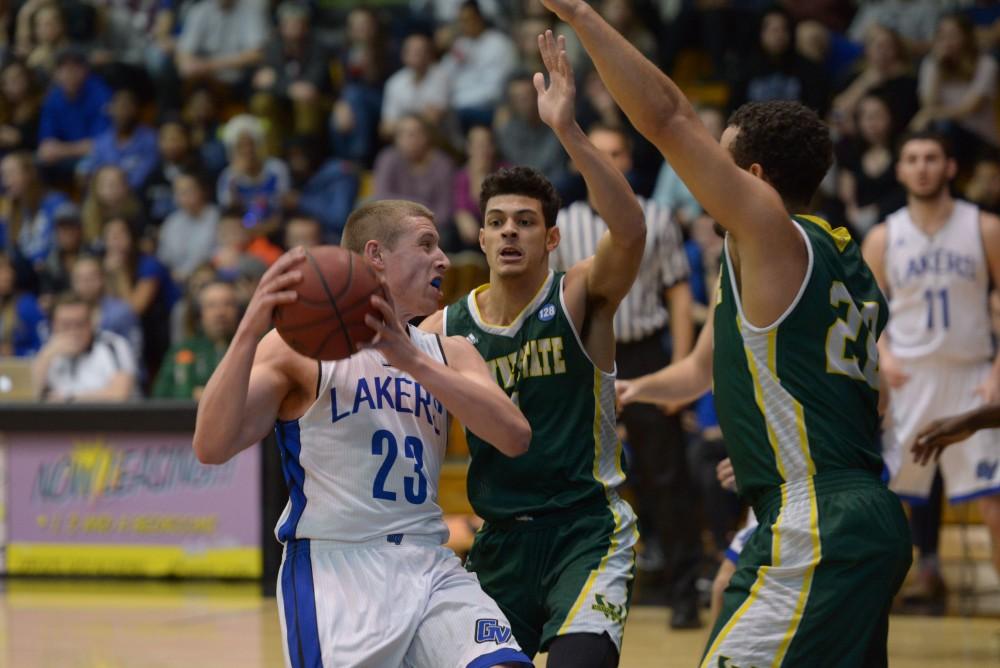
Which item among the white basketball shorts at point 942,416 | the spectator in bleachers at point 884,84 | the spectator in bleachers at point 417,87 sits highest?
the spectator in bleachers at point 417,87

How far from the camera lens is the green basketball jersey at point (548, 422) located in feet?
15.0

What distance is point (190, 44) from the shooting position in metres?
14.7

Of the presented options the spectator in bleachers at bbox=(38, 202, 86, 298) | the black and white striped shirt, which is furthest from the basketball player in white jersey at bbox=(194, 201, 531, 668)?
the spectator in bleachers at bbox=(38, 202, 86, 298)

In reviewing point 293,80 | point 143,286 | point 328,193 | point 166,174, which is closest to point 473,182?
point 328,193

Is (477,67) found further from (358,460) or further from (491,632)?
(491,632)

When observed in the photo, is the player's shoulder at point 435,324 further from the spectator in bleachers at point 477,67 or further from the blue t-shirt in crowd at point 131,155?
the blue t-shirt in crowd at point 131,155

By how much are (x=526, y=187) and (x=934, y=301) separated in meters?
3.75

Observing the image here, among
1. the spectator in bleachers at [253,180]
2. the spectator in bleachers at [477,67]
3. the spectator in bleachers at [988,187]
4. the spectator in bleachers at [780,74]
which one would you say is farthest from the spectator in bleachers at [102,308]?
the spectator in bleachers at [988,187]

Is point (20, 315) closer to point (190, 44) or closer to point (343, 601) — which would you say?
point (190, 44)

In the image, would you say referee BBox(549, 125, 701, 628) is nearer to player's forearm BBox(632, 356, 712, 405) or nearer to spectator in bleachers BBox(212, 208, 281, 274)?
player's forearm BBox(632, 356, 712, 405)

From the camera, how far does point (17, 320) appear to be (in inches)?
485

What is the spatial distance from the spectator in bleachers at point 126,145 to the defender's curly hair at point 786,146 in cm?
1072

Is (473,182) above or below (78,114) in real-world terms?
below

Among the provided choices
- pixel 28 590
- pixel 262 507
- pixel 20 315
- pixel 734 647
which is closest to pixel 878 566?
pixel 734 647
